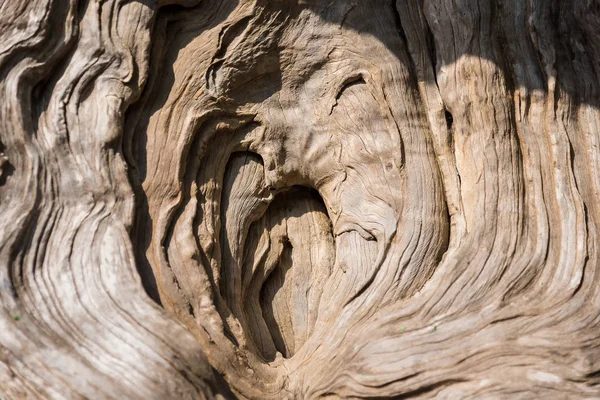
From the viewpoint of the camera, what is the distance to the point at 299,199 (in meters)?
3.41

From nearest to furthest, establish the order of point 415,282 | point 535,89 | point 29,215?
point 29,215 < point 415,282 < point 535,89

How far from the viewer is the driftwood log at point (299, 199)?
241cm

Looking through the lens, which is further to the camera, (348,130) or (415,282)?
(348,130)

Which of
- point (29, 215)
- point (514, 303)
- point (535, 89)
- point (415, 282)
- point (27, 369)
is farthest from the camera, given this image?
point (535, 89)

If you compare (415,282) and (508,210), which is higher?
(508,210)

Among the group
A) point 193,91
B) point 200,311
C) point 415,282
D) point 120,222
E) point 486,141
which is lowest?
point 200,311

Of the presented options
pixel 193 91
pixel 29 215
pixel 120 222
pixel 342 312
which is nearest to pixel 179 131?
pixel 193 91

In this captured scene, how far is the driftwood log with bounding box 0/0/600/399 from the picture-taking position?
2.41 metres

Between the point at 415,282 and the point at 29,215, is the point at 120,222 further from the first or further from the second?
the point at 415,282

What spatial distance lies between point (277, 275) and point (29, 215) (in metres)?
1.30

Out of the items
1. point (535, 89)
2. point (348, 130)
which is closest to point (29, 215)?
point (348, 130)

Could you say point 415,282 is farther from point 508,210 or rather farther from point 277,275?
point 277,275

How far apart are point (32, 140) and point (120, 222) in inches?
19.9

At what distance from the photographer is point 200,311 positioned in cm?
265
